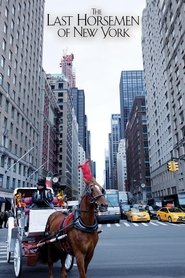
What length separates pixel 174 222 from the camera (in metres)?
29.7

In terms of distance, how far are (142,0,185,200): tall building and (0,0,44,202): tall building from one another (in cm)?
2753

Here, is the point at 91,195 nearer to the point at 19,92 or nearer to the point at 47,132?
the point at 19,92

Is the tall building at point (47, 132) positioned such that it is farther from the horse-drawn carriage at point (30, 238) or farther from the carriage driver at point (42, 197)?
the horse-drawn carriage at point (30, 238)

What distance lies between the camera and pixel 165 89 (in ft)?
226

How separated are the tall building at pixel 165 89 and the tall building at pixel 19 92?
2753 centimetres

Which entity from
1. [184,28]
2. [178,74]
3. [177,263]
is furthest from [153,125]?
[177,263]

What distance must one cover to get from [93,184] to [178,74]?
185ft

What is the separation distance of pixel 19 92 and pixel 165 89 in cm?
3448

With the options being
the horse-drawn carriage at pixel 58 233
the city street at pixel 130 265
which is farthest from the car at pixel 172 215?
the horse-drawn carriage at pixel 58 233

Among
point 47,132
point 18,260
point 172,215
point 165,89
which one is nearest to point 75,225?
point 18,260

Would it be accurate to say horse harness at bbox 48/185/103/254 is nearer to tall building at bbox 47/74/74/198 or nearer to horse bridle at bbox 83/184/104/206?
horse bridle at bbox 83/184/104/206

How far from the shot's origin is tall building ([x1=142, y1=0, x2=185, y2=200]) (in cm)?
5664

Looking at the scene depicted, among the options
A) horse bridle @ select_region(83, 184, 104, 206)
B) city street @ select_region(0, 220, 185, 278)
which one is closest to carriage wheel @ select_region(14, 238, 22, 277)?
city street @ select_region(0, 220, 185, 278)

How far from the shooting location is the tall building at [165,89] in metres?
56.6
